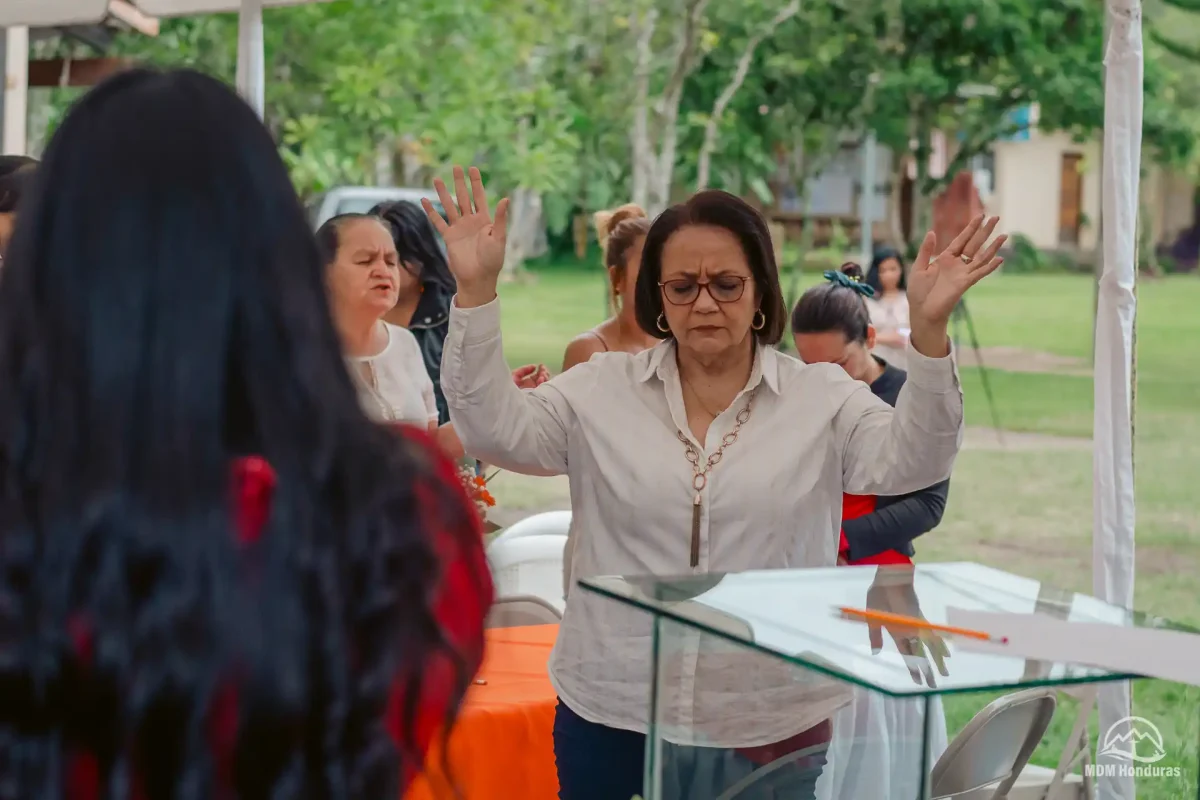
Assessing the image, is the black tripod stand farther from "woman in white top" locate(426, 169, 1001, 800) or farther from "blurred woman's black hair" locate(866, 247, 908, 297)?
"woman in white top" locate(426, 169, 1001, 800)

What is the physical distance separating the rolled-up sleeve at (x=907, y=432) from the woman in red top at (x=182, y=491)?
132cm

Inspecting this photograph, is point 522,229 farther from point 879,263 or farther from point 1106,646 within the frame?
point 1106,646

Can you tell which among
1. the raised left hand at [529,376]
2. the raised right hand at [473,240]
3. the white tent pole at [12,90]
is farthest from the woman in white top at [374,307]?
the white tent pole at [12,90]

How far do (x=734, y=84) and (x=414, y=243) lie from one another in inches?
406

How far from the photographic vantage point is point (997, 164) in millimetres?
24484

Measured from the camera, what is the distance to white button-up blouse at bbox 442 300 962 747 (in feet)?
7.43

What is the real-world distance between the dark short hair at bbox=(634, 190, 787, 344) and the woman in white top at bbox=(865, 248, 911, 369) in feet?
18.5

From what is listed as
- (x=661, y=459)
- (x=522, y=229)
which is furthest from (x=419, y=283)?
(x=522, y=229)

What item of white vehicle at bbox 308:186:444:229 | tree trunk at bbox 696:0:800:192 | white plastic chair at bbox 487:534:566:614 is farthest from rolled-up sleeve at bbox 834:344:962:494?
tree trunk at bbox 696:0:800:192

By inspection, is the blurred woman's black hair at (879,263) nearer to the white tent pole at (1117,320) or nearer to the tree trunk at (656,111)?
the tree trunk at (656,111)

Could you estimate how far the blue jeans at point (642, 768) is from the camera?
196cm

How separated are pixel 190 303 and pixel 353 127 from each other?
1083 cm

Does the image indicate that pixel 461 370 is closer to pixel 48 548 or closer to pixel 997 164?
pixel 48 548

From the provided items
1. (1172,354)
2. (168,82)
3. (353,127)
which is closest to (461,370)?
(168,82)
